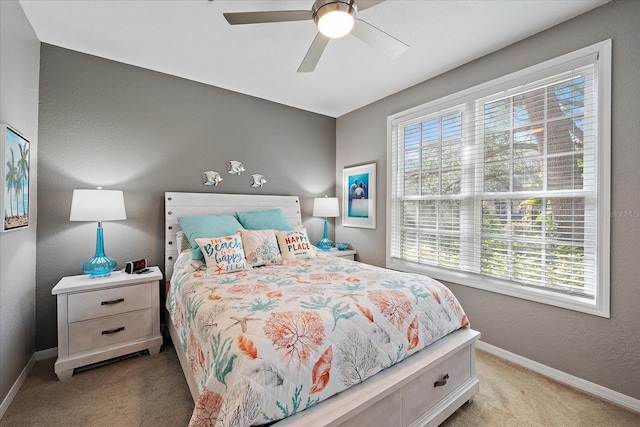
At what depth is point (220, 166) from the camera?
3.25 m

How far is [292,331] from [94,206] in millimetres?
2009

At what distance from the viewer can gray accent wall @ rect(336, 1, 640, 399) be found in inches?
70.5

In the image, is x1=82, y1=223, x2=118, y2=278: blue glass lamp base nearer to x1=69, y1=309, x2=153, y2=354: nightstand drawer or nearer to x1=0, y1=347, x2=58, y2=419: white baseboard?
x1=69, y1=309, x2=153, y2=354: nightstand drawer

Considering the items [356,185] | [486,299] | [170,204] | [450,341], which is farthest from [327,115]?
[450,341]

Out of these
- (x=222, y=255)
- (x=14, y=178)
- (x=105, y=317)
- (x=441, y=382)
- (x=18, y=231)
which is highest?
(x=14, y=178)

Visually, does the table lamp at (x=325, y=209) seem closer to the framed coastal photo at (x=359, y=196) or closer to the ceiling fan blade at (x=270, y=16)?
the framed coastal photo at (x=359, y=196)

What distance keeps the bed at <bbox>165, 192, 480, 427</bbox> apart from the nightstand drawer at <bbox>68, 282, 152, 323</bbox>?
15.4 inches

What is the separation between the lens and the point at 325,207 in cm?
375

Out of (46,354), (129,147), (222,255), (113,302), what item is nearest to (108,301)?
(113,302)

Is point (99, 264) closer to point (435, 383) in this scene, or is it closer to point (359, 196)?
point (435, 383)

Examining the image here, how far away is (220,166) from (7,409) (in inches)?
97.0

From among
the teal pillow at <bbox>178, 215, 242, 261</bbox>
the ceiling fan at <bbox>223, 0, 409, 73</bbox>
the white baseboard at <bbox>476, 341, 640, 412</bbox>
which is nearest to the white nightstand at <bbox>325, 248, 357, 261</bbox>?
the teal pillow at <bbox>178, 215, 242, 261</bbox>

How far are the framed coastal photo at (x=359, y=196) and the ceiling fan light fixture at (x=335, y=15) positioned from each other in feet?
7.00

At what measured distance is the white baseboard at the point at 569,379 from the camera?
180 cm
